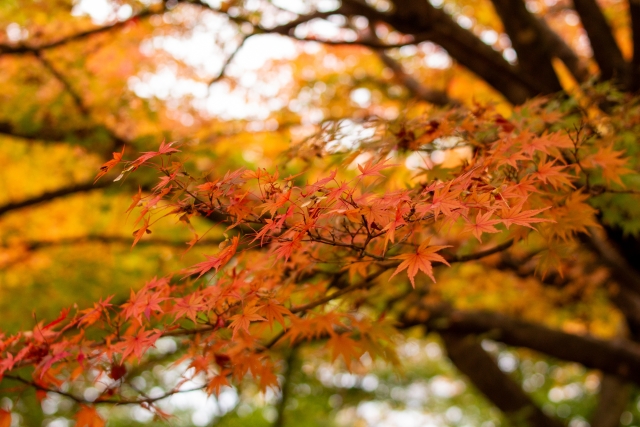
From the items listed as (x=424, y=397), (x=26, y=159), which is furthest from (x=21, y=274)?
(x=424, y=397)

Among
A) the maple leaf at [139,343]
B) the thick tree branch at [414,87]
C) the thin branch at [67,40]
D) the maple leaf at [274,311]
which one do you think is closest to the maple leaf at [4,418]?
the maple leaf at [139,343]

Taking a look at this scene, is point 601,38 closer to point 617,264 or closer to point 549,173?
point 617,264

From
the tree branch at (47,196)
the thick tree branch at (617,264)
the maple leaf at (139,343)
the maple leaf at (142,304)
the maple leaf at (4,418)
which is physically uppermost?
the maple leaf at (142,304)

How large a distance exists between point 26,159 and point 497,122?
5.01 m

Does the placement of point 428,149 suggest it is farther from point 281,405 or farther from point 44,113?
point 281,405

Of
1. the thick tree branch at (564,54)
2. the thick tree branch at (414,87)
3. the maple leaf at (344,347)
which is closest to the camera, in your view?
the maple leaf at (344,347)

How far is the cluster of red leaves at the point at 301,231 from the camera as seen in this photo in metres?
1.29

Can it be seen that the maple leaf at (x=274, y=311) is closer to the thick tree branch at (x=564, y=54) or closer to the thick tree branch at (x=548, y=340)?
the thick tree branch at (x=564, y=54)

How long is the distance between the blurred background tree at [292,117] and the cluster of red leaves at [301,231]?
14.4 inches

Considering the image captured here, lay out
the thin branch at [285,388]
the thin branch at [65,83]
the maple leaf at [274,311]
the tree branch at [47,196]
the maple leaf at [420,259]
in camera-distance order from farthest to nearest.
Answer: the thin branch at [285,388]
the tree branch at [47,196]
the thin branch at [65,83]
the maple leaf at [274,311]
the maple leaf at [420,259]

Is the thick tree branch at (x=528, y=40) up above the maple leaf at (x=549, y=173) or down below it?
below

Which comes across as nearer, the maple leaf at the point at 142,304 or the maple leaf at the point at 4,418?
the maple leaf at the point at 142,304

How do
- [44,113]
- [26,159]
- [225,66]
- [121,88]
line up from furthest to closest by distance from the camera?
[26,159] → [121,88] → [44,113] → [225,66]

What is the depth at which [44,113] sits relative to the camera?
3.88 metres
